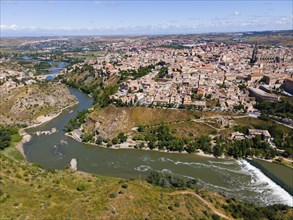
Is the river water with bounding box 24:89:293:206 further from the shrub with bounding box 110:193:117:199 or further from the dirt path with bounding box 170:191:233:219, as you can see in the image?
the shrub with bounding box 110:193:117:199

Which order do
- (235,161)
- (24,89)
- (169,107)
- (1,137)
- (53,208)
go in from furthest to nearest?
(24,89), (169,107), (1,137), (235,161), (53,208)

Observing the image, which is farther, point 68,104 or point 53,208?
point 68,104

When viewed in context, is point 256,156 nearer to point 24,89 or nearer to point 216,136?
point 216,136

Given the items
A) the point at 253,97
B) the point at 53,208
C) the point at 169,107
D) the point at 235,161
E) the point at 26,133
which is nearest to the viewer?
the point at 53,208

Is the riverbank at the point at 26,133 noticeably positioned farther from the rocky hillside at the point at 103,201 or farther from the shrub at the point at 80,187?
the shrub at the point at 80,187

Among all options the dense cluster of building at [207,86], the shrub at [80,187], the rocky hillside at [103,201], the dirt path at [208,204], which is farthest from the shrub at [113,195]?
the dense cluster of building at [207,86]

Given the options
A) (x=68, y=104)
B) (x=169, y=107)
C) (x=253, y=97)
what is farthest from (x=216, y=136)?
(x=68, y=104)
